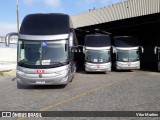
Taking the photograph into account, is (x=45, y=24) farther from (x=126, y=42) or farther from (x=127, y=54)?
(x=126, y=42)

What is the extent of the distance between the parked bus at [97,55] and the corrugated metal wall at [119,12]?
3.33 meters

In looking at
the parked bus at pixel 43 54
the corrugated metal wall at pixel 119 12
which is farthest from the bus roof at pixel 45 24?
the corrugated metal wall at pixel 119 12

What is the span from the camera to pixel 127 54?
24.2 metres

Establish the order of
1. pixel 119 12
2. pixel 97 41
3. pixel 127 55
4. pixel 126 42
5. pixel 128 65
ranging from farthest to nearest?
pixel 119 12 < pixel 126 42 < pixel 127 55 < pixel 128 65 < pixel 97 41

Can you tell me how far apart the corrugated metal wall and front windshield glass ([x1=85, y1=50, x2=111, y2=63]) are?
13.5ft

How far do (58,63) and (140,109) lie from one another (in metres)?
5.32

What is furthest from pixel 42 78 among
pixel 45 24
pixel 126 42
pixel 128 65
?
pixel 126 42

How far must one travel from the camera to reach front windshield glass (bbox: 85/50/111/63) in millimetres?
22438

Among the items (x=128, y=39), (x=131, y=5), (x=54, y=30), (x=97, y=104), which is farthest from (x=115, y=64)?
(x=97, y=104)

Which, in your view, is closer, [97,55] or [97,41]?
[97,55]

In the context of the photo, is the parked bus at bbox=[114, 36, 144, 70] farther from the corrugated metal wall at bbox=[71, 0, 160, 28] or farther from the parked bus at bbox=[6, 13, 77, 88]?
the parked bus at bbox=[6, 13, 77, 88]

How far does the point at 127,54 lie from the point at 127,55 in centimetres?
9

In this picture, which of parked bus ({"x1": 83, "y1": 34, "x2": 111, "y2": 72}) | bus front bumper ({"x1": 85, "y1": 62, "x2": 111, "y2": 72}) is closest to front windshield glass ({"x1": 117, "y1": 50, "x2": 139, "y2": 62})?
parked bus ({"x1": 83, "y1": 34, "x2": 111, "y2": 72})

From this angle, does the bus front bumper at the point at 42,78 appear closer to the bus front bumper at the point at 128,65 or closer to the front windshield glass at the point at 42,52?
the front windshield glass at the point at 42,52
